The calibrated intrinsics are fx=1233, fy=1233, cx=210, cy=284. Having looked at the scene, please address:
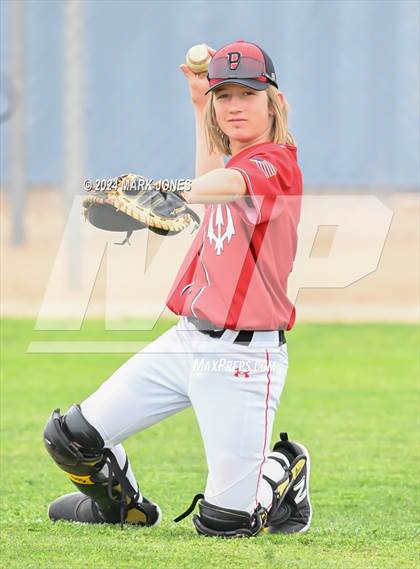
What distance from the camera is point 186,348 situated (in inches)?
159

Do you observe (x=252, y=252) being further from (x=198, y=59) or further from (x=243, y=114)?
(x=198, y=59)

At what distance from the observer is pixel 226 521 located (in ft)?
13.0

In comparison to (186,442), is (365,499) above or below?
above

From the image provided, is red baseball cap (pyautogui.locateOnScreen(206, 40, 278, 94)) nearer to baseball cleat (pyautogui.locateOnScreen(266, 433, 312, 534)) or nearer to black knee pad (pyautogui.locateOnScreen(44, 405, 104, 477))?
black knee pad (pyautogui.locateOnScreen(44, 405, 104, 477))

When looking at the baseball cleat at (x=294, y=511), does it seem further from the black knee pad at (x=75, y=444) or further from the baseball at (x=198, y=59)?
the baseball at (x=198, y=59)

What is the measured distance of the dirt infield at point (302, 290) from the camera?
39.7 ft

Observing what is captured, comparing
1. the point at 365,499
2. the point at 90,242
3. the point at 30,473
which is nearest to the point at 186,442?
the point at 30,473

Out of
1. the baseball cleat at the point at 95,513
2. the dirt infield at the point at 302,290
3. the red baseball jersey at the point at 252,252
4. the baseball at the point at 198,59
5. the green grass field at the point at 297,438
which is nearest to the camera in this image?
the green grass field at the point at 297,438

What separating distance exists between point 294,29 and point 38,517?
1039 centimetres

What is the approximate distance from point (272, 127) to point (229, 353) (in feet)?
2.55

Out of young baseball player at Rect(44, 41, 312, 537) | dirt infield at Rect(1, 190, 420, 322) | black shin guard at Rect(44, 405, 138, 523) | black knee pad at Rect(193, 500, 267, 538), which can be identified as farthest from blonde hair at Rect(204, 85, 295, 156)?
dirt infield at Rect(1, 190, 420, 322)

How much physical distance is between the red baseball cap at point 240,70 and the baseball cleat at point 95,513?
4.70 feet

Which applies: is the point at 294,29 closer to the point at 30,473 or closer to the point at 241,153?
the point at 30,473

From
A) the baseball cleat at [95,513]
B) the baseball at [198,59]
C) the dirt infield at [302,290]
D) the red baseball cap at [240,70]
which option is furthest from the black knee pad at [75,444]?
the dirt infield at [302,290]
